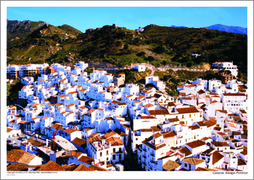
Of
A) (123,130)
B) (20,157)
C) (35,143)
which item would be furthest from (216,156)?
(35,143)

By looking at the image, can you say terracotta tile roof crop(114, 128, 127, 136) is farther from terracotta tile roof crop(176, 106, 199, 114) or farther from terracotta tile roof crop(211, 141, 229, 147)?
terracotta tile roof crop(211, 141, 229, 147)

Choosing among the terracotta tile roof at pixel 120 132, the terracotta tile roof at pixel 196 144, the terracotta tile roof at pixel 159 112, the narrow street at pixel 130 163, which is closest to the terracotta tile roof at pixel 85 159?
the narrow street at pixel 130 163

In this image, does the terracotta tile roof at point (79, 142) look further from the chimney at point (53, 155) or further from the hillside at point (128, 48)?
the hillside at point (128, 48)

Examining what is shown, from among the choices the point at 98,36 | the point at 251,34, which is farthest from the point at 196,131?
the point at 98,36

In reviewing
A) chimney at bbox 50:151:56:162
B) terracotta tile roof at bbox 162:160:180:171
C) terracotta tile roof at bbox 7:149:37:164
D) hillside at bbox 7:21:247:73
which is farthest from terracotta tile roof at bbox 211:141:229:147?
hillside at bbox 7:21:247:73

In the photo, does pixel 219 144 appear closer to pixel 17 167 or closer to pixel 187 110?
pixel 187 110

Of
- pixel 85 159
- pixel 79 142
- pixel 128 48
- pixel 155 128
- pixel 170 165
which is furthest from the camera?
pixel 128 48
